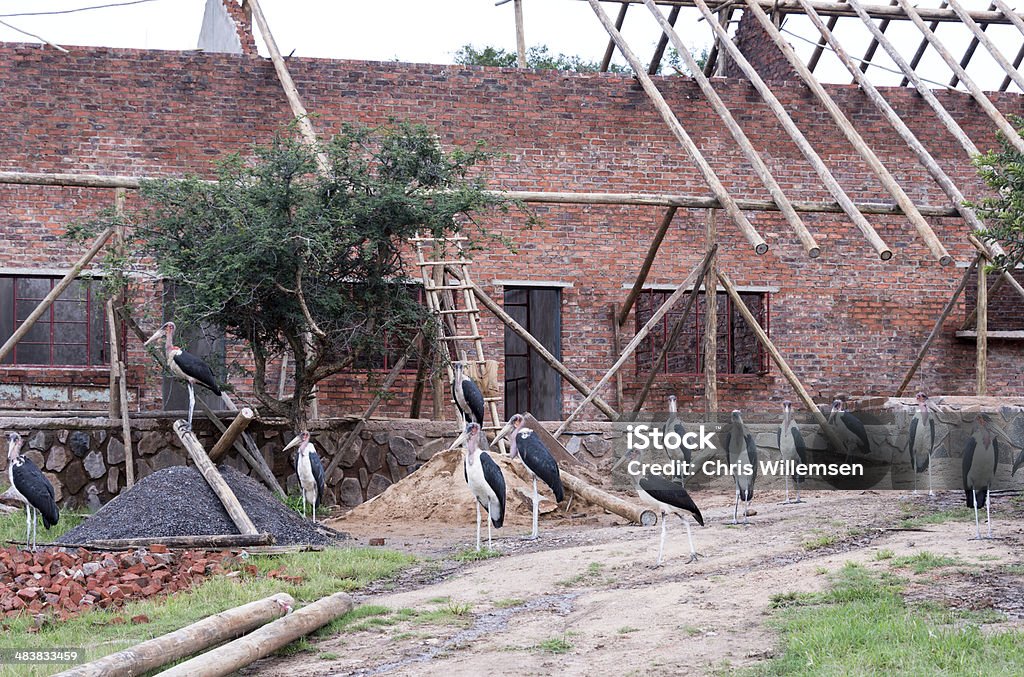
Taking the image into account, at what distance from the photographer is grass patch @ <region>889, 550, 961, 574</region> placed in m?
8.07

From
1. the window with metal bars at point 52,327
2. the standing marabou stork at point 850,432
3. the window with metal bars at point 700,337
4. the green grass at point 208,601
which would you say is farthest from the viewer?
the window with metal bars at point 700,337

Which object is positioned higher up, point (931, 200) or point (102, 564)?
point (931, 200)

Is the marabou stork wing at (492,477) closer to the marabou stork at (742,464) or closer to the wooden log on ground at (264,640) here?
the marabou stork at (742,464)

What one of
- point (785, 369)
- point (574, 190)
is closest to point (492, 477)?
point (785, 369)

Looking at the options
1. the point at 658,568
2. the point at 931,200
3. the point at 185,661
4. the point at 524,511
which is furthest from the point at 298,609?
the point at 931,200

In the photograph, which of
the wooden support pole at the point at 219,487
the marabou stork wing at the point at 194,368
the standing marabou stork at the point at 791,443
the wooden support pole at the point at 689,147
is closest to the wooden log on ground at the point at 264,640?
the wooden support pole at the point at 219,487

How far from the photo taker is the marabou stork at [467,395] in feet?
43.3

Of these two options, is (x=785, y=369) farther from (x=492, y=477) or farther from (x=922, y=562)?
(x=922, y=562)

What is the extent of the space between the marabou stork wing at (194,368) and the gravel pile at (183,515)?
4.78 ft

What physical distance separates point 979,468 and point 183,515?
639 centimetres

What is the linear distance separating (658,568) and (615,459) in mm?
6498

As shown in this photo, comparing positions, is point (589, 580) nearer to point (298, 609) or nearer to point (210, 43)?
point (298, 609)

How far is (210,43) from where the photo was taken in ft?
66.6

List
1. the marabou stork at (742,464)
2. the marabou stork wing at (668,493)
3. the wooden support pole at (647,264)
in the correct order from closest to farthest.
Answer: the marabou stork wing at (668,493)
the marabou stork at (742,464)
the wooden support pole at (647,264)
